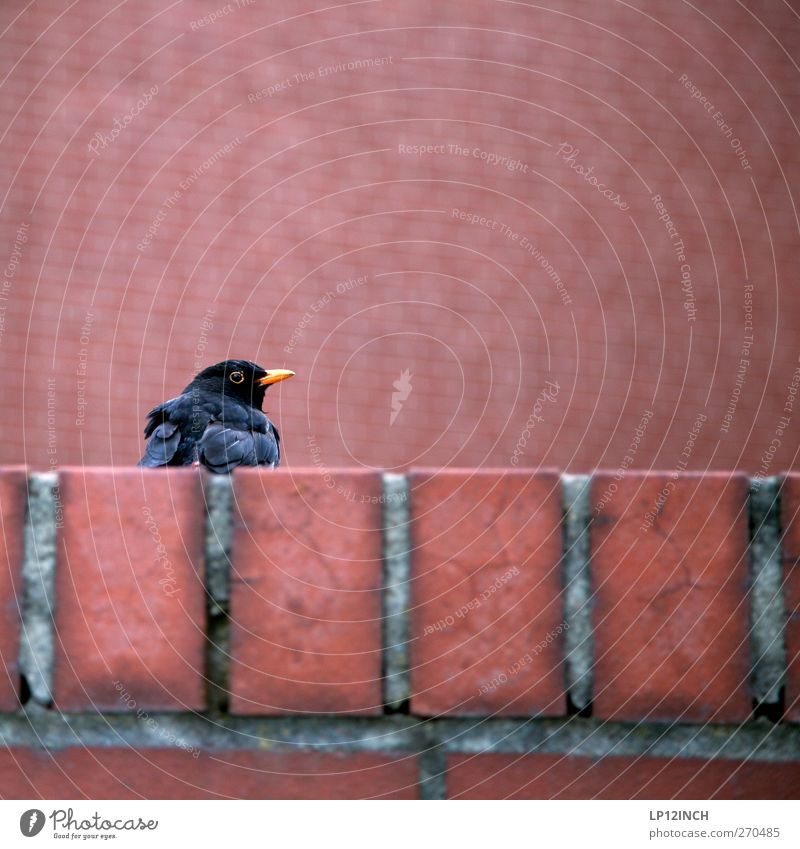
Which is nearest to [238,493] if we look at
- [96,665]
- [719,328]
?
[96,665]

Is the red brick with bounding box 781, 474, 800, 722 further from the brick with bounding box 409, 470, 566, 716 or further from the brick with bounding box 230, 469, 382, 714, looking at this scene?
the brick with bounding box 230, 469, 382, 714

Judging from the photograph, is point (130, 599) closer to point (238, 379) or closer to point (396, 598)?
point (396, 598)

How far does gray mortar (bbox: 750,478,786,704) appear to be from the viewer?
0.78 metres

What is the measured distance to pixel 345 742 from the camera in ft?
2.59

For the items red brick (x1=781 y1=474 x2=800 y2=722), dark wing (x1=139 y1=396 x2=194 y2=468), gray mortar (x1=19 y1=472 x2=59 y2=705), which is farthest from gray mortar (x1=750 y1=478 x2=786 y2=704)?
dark wing (x1=139 y1=396 x2=194 y2=468)

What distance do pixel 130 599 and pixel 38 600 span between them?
0.22 ft

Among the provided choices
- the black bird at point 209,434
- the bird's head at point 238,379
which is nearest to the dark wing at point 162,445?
the black bird at point 209,434

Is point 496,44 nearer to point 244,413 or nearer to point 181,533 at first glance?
point 244,413

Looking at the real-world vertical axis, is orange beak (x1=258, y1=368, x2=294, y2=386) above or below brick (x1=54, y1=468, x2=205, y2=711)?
above

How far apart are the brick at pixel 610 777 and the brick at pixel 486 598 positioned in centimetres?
4

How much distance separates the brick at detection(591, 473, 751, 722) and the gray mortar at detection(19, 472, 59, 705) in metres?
0.41

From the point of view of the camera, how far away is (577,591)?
80 cm

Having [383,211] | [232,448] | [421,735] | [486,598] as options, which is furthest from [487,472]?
[383,211]

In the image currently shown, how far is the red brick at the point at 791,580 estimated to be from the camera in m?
0.78
